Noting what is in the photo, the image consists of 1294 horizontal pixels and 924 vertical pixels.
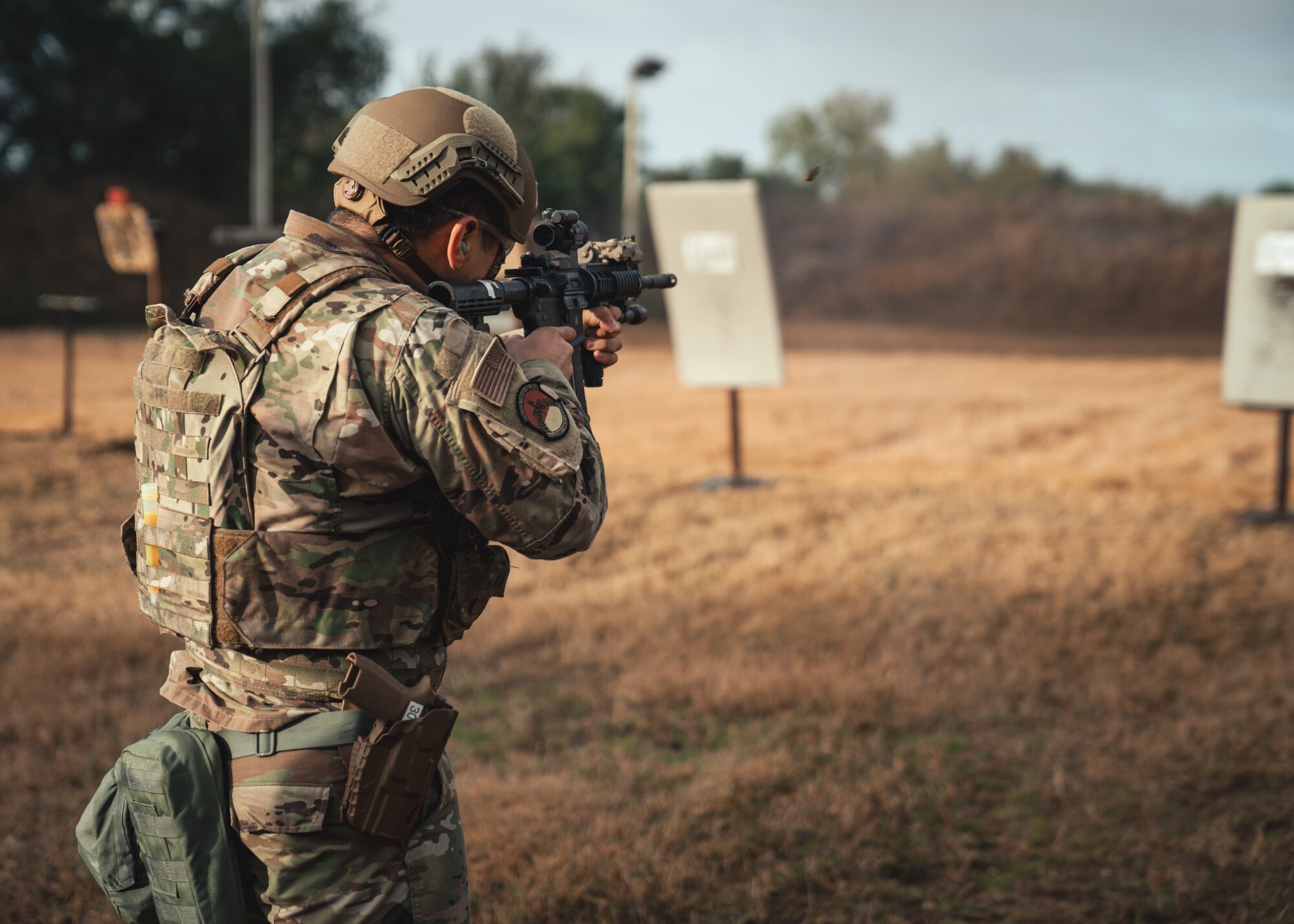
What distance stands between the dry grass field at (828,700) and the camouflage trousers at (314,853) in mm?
1313

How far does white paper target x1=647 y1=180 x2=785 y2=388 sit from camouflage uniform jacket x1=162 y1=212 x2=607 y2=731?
6.74 metres

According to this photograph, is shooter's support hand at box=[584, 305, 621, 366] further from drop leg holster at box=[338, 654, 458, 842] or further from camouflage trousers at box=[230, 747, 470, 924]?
camouflage trousers at box=[230, 747, 470, 924]

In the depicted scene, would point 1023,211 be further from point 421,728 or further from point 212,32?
point 421,728

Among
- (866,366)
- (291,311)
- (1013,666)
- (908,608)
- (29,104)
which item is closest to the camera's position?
(291,311)

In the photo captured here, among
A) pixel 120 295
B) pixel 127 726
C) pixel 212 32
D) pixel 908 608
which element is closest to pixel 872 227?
pixel 212 32

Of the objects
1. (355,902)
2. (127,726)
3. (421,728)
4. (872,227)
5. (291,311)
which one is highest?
(872,227)

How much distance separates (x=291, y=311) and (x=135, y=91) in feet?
84.6

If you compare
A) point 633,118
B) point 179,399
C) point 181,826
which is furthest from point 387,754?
point 633,118

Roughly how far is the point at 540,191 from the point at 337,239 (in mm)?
26859

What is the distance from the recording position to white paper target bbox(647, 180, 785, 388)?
8.55 metres

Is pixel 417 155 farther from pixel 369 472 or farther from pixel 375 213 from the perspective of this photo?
pixel 369 472

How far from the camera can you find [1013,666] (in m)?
5.04

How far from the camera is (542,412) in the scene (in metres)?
1.79

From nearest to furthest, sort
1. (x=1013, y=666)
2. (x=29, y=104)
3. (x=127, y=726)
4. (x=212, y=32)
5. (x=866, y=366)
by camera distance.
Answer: (x=127, y=726) < (x=1013, y=666) < (x=866, y=366) < (x=29, y=104) < (x=212, y=32)
